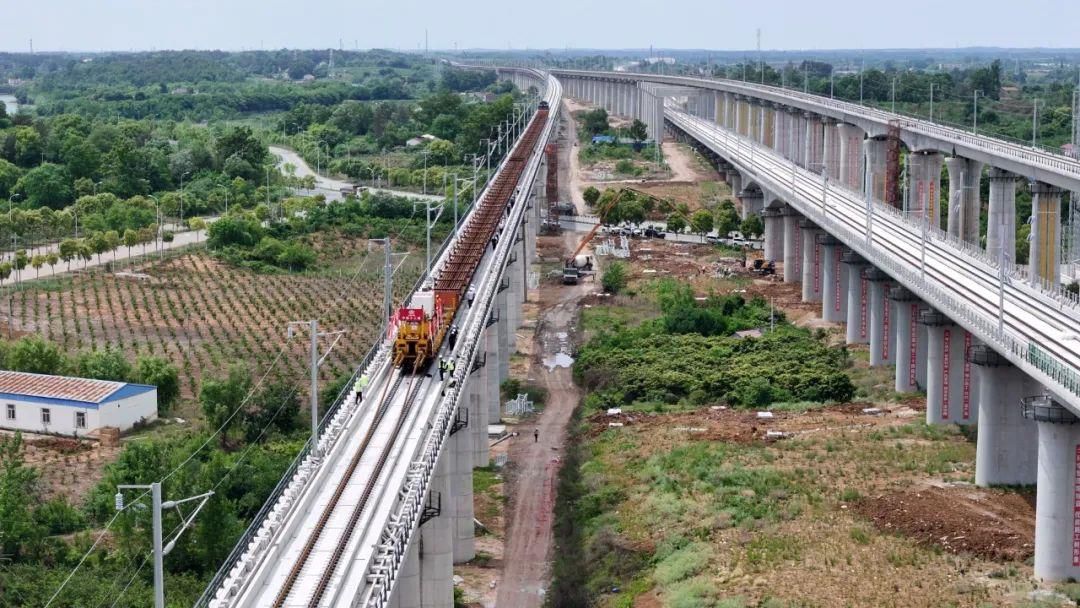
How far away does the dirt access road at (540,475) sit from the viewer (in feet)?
134

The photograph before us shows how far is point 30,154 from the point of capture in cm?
13375

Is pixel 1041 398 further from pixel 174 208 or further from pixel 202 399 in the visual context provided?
pixel 174 208

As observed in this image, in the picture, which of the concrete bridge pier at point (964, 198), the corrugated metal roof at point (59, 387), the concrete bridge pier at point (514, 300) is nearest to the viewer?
the corrugated metal roof at point (59, 387)

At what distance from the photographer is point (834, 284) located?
71.8 m

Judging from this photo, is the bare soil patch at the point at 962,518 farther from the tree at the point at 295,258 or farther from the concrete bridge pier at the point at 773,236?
the tree at the point at 295,258

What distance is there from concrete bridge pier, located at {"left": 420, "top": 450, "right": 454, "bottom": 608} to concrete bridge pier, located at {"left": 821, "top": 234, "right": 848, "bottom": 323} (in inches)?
1554

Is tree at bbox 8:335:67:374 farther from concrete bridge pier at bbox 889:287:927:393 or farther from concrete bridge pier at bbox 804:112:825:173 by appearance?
concrete bridge pier at bbox 804:112:825:173

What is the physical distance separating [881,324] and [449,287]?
1901 cm

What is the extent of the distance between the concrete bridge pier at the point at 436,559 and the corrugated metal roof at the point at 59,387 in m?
21.9

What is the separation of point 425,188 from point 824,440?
79.4 m

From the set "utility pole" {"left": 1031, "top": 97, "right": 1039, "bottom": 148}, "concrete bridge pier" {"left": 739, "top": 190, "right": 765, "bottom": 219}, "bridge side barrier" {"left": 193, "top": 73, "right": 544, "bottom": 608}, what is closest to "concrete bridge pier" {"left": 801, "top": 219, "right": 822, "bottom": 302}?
"utility pole" {"left": 1031, "top": 97, "right": 1039, "bottom": 148}

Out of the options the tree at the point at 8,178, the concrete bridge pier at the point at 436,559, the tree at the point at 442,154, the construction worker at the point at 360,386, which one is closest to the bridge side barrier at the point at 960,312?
the concrete bridge pier at the point at 436,559

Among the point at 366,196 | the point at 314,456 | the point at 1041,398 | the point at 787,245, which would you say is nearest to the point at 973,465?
the point at 1041,398

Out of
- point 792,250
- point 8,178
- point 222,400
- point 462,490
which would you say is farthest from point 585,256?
point 462,490
